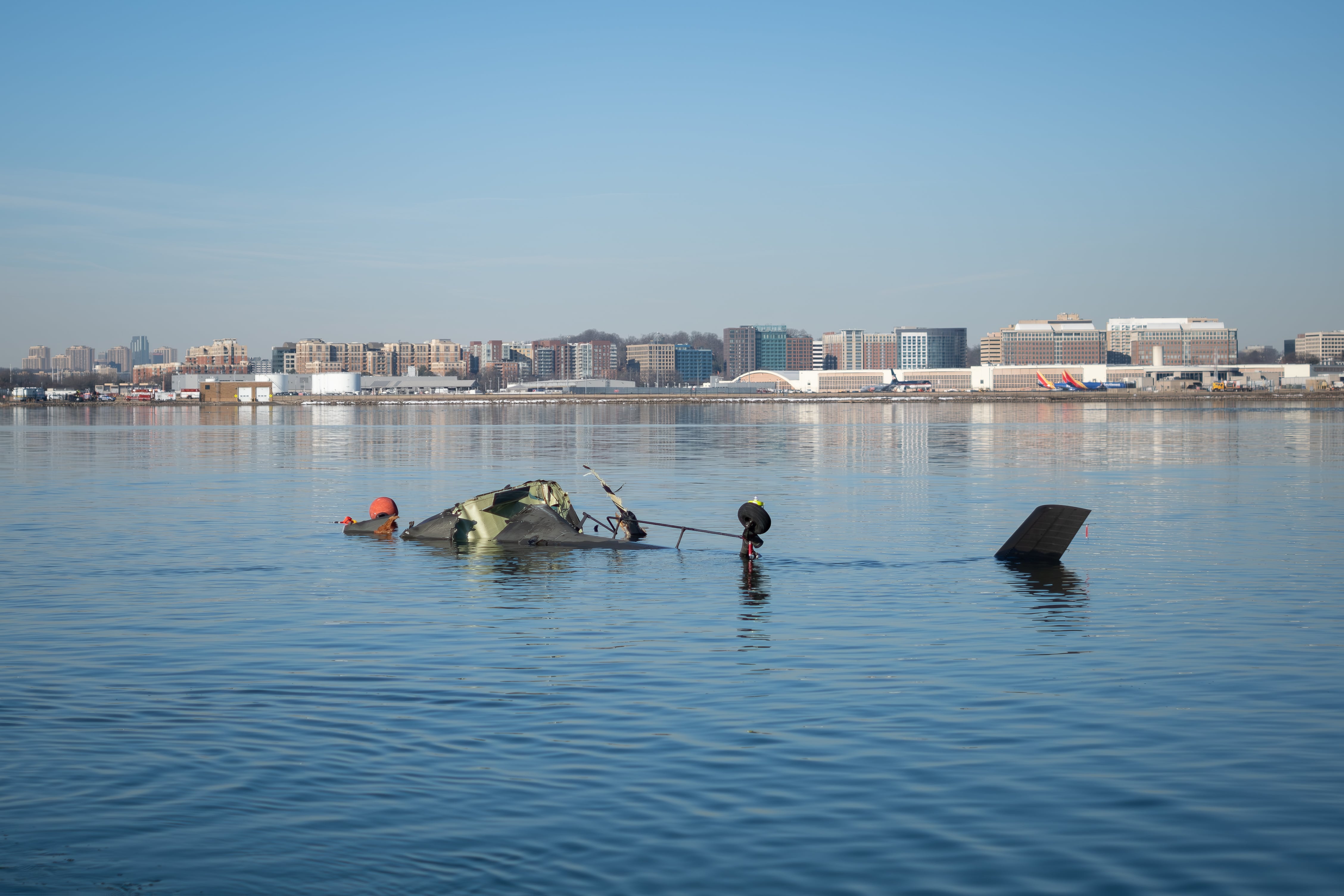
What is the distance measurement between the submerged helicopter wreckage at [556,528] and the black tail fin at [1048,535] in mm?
17

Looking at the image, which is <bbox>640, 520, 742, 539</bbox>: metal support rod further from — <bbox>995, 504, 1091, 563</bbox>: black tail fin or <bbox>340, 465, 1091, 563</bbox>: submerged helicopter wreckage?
<bbox>995, 504, 1091, 563</bbox>: black tail fin

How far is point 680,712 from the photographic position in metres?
16.8

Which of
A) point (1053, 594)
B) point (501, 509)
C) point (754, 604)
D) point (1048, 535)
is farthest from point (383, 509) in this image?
point (1053, 594)

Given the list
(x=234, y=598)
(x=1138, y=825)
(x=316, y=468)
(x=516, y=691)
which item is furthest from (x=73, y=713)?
(x=316, y=468)

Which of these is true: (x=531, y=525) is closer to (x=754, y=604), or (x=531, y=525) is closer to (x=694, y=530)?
(x=694, y=530)

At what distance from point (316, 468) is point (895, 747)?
66840 millimetres

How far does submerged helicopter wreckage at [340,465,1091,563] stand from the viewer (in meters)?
33.1

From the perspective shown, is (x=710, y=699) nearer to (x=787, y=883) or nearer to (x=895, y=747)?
(x=895, y=747)

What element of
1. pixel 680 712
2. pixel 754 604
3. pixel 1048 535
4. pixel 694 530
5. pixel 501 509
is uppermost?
pixel 501 509

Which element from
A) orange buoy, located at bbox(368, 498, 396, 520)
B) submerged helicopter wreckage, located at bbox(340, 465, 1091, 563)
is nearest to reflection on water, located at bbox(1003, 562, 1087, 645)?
submerged helicopter wreckage, located at bbox(340, 465, 1091, 563)

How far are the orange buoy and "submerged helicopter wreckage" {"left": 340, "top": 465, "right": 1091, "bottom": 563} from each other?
2.25ft

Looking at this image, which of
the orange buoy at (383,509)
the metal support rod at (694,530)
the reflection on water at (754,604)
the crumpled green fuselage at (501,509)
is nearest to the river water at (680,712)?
the reflection on water at (754,604)

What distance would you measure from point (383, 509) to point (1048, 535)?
22705 mm

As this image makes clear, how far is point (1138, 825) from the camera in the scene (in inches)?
478
